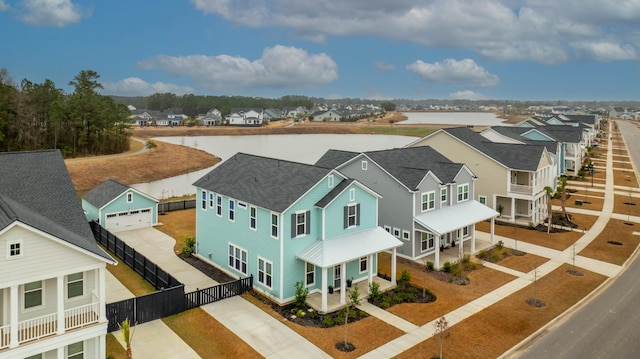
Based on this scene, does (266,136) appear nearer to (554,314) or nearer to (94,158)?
(94,158)

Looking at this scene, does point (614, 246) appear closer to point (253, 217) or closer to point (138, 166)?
point (253, 217)

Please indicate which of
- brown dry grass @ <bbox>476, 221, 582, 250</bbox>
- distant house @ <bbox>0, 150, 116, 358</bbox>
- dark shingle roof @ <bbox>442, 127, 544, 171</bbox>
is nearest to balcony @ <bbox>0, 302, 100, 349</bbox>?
distant house @ <bbox>0, 150, 116, 358</bbox>

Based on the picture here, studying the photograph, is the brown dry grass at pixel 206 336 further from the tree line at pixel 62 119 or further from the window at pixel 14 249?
the tree line at pixel 62 119

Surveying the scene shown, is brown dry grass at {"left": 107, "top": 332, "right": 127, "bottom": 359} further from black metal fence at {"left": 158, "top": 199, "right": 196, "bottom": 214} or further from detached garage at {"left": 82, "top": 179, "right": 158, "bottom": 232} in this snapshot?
black metal fence at {"left": 158, "top": 199, "right": 196, "bottom": 214}

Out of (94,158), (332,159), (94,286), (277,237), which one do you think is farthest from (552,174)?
(94,158)

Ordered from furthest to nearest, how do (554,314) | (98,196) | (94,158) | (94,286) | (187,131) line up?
(187,131) < (94,158) < (98,196) < (554,314) < (94,286)

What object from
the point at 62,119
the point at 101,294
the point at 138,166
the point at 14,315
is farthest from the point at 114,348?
the point at 62,119

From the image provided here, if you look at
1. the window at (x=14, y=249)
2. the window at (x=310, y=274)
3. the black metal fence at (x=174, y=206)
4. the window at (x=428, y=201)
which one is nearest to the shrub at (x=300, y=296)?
the window at (x=310, y=274)
